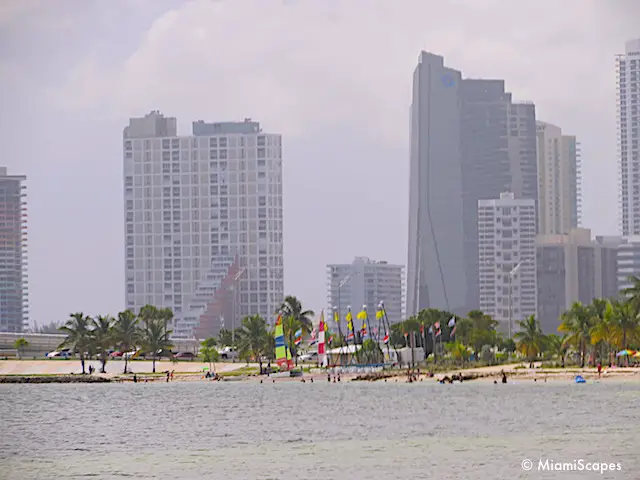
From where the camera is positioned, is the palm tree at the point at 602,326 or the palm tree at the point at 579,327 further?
the palm tree at the point at 579,327

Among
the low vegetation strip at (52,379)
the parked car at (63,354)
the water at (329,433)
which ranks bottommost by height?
the low vegetation strip at (52,379)

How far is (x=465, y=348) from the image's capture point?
156m

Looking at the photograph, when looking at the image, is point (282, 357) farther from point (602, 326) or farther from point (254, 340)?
point (602, 326)

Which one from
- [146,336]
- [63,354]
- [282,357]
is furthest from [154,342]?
[63,354]

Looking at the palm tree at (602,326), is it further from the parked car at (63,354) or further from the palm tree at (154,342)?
the parked car at (63,354)

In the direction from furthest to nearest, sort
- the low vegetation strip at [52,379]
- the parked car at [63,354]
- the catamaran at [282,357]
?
the parked car at [63,354], the low vegetation strip at [52,379], the catamaran at [282,357]

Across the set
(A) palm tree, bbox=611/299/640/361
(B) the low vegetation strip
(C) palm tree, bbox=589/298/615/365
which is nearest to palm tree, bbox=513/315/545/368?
(C) palm tree, bbox=589/298/615/365

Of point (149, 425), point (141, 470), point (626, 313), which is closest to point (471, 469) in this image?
point (141, 470)

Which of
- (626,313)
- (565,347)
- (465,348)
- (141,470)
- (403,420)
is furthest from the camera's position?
(465,348)

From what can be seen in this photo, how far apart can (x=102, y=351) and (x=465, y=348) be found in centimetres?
4493

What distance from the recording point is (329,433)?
72000 millimetres

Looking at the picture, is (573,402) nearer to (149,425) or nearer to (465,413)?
(465,413)

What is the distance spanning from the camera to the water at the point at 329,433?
5362 centimetres

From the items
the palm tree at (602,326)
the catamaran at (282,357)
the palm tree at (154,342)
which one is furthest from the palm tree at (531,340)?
the palm tree at (154,342)
